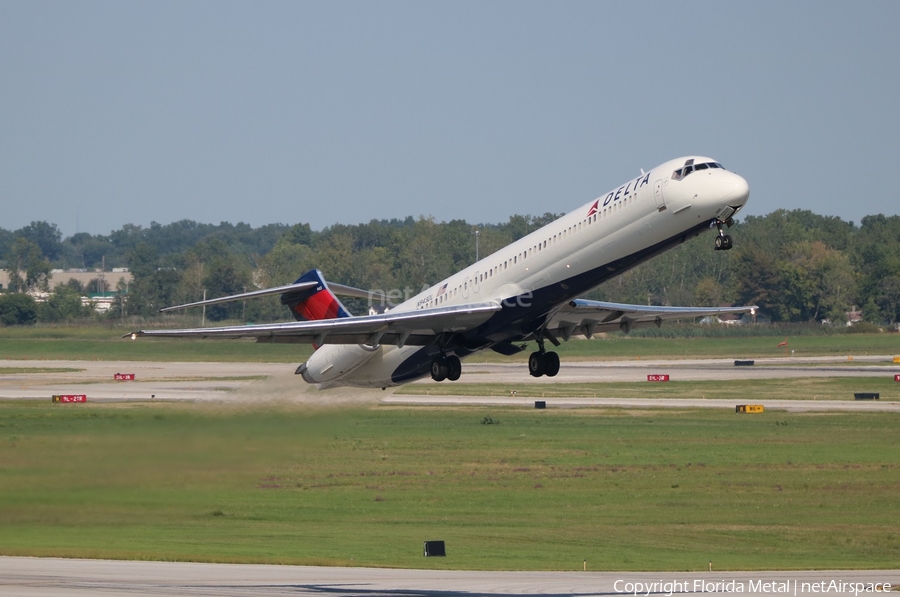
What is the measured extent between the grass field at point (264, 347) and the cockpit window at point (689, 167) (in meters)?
71.0

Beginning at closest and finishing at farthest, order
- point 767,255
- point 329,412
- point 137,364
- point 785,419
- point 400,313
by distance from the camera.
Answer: point 400,313 < point 329,412 < point 785,419 < point 137,364 < point 767,255

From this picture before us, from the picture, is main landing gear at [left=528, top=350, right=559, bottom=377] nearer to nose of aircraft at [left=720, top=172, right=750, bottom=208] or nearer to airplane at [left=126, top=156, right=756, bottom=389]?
airplane at [left=126, top=156, right=756, bottom=389]

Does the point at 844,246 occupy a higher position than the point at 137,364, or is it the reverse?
the point at 844,246

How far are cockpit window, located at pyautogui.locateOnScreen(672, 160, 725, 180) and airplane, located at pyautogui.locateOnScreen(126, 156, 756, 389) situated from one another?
31mm

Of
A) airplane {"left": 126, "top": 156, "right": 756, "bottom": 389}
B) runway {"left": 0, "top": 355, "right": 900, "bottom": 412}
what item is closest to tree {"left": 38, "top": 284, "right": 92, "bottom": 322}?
runway {"left": 0, "top": 355, "right": 900, "bottom": 412}

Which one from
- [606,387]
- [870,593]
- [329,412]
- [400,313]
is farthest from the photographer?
[606,387]

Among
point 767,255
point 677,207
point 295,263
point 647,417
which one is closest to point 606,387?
point 647,417

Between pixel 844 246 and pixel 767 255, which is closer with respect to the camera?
pixel 767 255

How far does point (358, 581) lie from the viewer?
38719mm

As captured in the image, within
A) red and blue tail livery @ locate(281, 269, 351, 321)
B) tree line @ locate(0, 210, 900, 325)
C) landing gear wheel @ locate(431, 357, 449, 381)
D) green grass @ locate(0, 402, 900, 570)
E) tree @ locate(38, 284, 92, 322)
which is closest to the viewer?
green grass @ locate(0, 402, 900, 570)

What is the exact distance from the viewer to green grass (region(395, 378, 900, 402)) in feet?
288

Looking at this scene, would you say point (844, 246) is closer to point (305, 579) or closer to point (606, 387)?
point (606, 387)

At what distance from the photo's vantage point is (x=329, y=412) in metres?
50.4

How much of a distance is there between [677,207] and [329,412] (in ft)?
61.1
